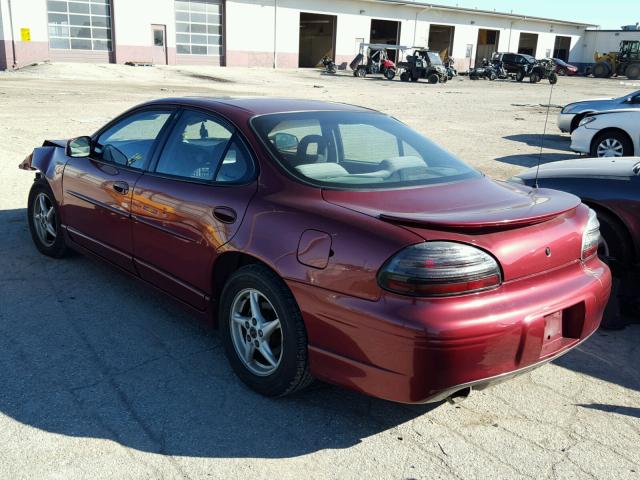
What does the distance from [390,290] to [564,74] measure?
61.9 m

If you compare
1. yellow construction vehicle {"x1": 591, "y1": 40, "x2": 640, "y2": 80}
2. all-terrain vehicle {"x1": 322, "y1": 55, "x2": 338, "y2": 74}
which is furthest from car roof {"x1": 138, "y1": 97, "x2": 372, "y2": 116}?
yellow construction vehicle {"x1": 591, "y1": 40, "x2": 640, "y2": 80}

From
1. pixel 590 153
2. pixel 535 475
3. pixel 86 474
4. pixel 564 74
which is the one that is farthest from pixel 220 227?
pixel 564 74

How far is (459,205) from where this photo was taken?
127 inches

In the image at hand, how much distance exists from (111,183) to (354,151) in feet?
5.87

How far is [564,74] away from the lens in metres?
58.2

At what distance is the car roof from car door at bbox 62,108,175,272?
8.6 inches

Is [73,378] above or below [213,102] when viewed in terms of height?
below

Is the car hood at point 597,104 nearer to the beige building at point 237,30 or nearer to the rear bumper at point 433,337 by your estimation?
the rear bumper at point 433,337

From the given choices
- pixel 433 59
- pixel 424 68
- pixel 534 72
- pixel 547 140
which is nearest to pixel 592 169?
pixel 547 140

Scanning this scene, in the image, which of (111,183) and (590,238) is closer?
(590,238)

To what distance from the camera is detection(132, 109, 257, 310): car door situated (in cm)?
357

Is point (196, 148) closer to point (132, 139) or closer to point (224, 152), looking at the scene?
point (224, 152)

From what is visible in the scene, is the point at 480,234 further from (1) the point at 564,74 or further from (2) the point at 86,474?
(1) the point at 564,74

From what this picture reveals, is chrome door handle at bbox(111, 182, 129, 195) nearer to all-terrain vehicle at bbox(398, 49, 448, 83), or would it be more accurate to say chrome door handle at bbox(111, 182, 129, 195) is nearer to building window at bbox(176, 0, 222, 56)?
all-terrain vehicle at bbox(398, 49, 448, 83)
